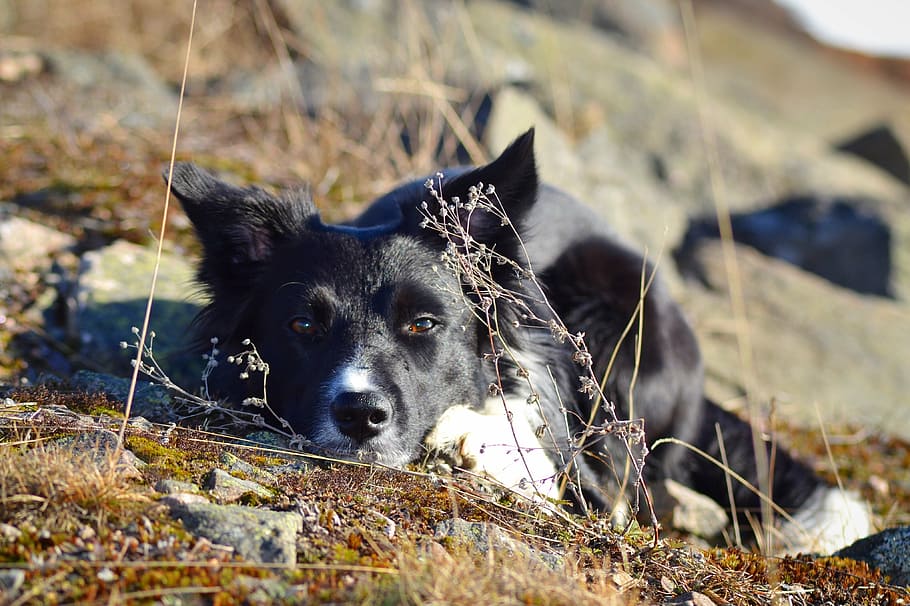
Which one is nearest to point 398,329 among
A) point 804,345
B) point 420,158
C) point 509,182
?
point 509,182

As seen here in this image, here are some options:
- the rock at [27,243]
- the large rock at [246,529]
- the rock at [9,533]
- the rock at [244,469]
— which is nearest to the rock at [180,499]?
the large rock at [246,529]

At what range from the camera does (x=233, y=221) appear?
4.08m

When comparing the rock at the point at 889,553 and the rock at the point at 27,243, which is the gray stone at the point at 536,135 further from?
the rock at the point at 889,553

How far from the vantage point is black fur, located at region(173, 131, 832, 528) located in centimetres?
356

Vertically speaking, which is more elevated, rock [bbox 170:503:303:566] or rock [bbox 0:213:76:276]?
rock [bbox 0:213:76:276]

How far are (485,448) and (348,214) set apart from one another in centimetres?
416

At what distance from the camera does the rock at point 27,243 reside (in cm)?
579

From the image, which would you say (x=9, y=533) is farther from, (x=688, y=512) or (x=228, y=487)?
(x=688, y=512)

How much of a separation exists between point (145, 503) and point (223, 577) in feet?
1.49

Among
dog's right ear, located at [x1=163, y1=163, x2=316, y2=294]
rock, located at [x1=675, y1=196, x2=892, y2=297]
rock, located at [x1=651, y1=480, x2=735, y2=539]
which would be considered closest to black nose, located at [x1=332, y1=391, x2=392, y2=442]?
dog's right ear, located at [x1=163, y1=163, x2=316, y2=294]

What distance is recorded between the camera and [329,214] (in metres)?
7.39

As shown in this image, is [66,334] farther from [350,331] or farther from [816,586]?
[816,586]

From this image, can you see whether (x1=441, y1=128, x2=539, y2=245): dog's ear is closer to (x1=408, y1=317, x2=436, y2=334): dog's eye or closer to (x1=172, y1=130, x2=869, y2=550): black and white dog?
(x1=172, y1=130, x2=869, y2=550): black and white dog

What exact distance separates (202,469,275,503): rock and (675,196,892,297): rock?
7.83m
